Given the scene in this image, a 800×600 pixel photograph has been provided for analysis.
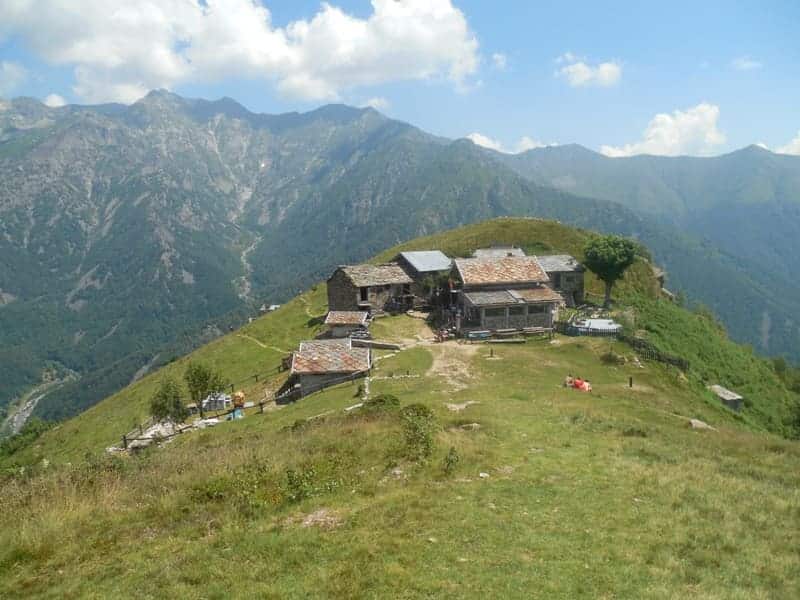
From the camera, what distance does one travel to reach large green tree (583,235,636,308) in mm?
68062

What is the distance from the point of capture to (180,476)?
18.2 m

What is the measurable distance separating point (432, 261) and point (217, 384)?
3966 centimetres

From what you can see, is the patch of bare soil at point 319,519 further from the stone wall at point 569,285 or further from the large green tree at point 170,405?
the stone wall at point 569,285

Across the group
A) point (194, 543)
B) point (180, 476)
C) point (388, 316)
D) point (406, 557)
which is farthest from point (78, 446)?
point (406, 557)

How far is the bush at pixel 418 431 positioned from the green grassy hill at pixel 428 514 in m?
0.11

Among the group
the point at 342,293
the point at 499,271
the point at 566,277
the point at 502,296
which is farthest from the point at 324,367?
the point at 566,277

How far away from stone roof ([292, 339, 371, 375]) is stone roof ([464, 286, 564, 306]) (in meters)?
16.8

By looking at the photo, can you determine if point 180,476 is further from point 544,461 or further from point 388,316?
point 388,316

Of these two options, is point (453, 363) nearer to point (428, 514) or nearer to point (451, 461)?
point (451, 461)

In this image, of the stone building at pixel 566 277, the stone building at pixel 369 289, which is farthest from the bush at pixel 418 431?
the stone building at pixel 566 277

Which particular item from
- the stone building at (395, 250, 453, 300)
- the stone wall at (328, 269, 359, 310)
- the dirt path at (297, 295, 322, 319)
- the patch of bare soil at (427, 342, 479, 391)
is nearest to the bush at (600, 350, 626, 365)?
the patch of bare soil at (427, 342, 479, 391)

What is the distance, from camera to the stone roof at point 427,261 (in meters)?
77.7

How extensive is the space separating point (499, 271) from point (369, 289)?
18.0m

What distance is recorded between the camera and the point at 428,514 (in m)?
15.2
